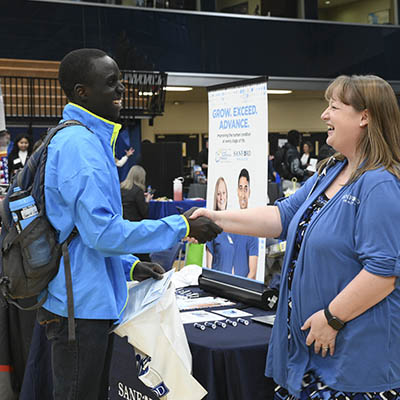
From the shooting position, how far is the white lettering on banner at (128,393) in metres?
2.54

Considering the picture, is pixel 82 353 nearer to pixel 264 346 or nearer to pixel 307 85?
pixel 264 346

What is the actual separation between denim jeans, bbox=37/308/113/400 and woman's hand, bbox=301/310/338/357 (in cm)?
66

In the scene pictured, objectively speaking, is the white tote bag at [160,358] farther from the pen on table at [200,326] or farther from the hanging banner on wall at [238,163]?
the hanging banner on wall at [238,163]

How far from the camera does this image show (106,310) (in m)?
1.91

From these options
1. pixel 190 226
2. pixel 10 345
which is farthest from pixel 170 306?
pixel 10 345

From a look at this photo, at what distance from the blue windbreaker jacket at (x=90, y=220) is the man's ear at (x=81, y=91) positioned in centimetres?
3

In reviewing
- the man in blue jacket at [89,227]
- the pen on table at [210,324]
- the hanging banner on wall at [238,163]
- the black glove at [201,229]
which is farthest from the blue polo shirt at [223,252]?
the man in blue jacket at [89,227]

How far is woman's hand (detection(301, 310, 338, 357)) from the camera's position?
1.87 meters

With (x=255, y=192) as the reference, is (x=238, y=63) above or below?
above

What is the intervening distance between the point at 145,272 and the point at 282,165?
7.92 meters

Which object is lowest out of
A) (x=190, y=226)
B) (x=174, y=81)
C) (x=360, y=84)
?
(x=190, y=226)

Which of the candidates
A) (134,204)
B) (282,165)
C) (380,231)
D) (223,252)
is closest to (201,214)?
(380,231)

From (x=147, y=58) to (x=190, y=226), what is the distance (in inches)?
400

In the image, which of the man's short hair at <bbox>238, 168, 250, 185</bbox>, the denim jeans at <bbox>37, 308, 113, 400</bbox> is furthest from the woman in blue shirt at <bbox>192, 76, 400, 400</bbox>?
the man's short hair at <bbox>238, 168, 250, 185</bbox>
